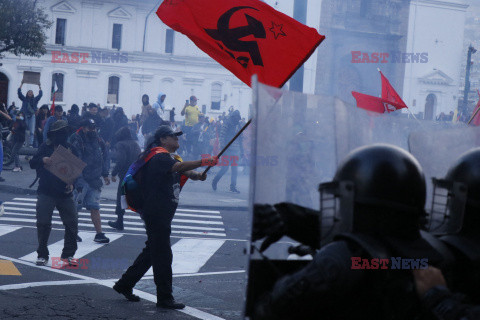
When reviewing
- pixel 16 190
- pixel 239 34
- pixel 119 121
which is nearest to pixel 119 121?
pixel 119 121

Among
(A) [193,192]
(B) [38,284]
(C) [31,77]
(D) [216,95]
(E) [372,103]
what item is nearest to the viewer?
(B) [38,284]

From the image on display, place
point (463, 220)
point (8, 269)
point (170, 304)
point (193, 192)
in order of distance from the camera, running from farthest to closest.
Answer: point (193, 192) → point (8, 269) → point (170, 304) → point (463, 220)

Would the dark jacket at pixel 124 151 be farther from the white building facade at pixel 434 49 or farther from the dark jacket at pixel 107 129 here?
the white building facade at pixel 434 49

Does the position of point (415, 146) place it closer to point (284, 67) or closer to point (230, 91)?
point (284, 67)

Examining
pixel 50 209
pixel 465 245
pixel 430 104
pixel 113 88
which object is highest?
pixel 430 104

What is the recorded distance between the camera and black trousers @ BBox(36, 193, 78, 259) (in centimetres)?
855

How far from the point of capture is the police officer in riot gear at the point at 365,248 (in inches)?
98.0

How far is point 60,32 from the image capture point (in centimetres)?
4784

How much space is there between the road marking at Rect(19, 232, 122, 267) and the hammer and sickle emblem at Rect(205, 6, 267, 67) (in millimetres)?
4032

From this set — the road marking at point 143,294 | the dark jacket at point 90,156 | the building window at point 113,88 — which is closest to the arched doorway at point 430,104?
the building window at point 113,88

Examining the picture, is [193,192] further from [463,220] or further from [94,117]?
[463,220]

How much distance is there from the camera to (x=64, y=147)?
8.99m

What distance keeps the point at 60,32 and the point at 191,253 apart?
133 ft

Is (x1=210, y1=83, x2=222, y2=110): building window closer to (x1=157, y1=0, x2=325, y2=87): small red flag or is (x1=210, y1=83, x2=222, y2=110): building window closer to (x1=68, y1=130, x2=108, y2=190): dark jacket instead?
(x1=68, y1=130, x2=108, y2=190): dark jacket
